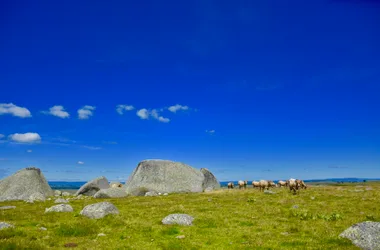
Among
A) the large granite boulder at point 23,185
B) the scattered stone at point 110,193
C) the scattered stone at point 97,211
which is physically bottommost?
the scattered stone at point 97,211

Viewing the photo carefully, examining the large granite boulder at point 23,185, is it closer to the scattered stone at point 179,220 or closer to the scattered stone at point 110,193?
the scattered stone at point 110,193

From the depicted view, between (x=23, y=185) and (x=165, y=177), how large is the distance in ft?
82.6

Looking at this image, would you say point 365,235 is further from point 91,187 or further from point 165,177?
point 91,187

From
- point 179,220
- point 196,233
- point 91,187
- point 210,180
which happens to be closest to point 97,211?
point 179,220

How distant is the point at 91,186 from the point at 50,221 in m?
42.5

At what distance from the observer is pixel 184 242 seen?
1585 centimetres

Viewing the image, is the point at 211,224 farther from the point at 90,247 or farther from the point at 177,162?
the point at 177,162

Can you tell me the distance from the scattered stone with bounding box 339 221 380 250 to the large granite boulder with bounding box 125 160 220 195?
46054 mm

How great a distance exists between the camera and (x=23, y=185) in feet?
173

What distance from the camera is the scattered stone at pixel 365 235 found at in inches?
558

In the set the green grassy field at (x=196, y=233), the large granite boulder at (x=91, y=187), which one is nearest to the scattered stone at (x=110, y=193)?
the large granite boulder at (x=91, y=187)

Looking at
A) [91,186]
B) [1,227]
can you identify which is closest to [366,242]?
[1,227]

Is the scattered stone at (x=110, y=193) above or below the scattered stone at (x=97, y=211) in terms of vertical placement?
above

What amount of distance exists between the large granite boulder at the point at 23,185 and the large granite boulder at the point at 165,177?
15673 millimetres
